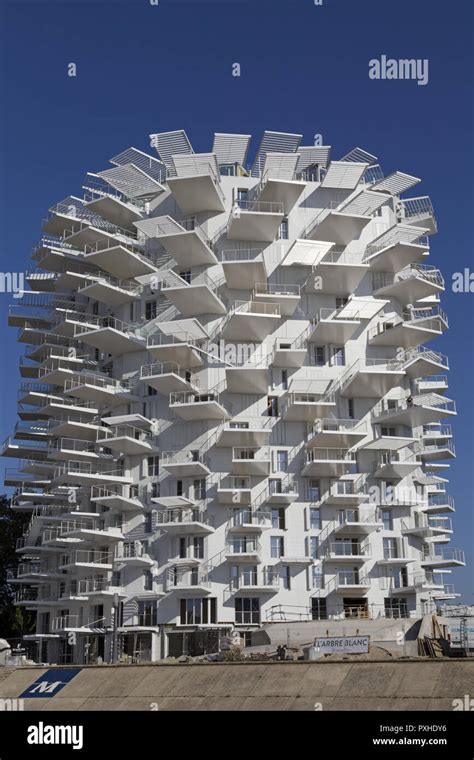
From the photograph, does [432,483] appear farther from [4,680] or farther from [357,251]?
[4,680]

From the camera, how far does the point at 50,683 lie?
35969mm

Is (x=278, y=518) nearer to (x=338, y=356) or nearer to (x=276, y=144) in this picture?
(x=338, y=356)

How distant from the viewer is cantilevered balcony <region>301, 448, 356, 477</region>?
57250 millimetres

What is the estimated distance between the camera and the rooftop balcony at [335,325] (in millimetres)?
59469

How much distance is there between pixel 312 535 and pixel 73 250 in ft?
91.9

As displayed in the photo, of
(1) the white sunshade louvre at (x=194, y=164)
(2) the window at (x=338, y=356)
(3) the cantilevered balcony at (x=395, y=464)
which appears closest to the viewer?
(3) the cantilevered balcony at (x=395, y=464)

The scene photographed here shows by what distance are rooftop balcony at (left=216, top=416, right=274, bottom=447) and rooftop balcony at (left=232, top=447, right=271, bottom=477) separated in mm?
479

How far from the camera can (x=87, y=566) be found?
188 ft

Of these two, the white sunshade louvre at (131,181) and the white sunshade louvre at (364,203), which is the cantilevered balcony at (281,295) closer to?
the white sunshade louvre at (364,203)

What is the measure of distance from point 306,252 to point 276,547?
19.6 m

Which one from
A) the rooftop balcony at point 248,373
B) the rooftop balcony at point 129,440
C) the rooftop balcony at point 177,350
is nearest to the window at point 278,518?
the rooftop balcony at point 248,373

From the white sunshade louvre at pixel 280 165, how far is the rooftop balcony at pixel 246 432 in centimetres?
1653
